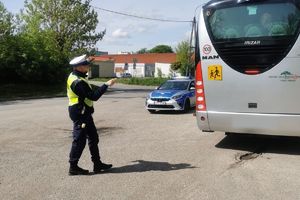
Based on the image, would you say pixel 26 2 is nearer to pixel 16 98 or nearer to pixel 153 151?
pixel 16 98

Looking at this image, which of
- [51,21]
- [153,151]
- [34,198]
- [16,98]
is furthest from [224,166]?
[51,21]

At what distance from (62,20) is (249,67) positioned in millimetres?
33848

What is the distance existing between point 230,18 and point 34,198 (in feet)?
16.9

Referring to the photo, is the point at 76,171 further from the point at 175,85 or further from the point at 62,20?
the point at 62,20

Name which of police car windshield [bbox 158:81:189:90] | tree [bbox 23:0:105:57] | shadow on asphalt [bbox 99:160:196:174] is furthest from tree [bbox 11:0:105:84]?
shadow on asphalt [bbox 99:160:196:174]

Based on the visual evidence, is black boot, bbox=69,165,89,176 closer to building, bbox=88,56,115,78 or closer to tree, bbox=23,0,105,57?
tree, bbox=23,0,105,57

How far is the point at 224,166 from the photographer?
25.4 feet

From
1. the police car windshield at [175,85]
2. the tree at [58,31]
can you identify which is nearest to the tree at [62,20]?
the tree at [58,31]

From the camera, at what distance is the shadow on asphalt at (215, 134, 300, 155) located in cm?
927

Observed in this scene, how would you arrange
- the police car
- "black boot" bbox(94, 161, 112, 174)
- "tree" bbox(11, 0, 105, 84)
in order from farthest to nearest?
"tree" bbox(11, 0, 105, 84)
the police car
"black boot" bbox(94, 161, 112, 174)

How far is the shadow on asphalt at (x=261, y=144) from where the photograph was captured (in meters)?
9.27

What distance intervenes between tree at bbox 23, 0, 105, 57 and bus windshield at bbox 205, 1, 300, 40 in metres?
32.2

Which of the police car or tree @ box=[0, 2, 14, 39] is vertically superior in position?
tree @ box=[0, 2, 14, 39]

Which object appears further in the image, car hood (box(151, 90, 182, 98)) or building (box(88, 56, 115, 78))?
building (box(88, 56, 115, 78))
